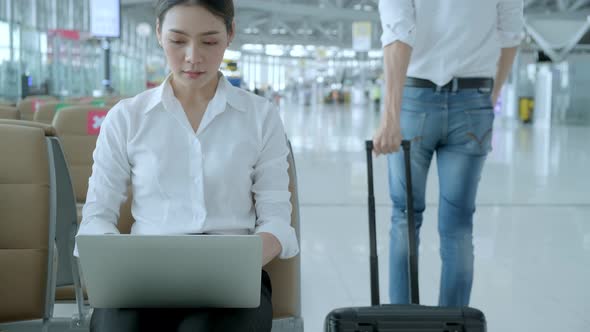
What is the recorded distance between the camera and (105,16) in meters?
12.9

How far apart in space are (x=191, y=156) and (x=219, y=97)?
0.18m

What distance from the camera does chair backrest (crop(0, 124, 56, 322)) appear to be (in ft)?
6.88

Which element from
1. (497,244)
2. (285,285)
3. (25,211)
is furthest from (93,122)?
(497,244)

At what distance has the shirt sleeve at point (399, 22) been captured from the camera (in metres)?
2.66

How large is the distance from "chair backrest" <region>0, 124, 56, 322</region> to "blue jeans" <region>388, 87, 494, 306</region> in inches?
50.8

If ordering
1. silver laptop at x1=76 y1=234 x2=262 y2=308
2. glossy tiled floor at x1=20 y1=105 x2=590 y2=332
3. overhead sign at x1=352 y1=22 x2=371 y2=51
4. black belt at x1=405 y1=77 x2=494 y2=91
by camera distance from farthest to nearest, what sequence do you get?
overhead sign at x1=352 y1=22 x2=371 y2=51 < glossy tiled floor at x1=20 y1=105 x2=590 y2=332 < black belt at x1=405 y1=77 x2=494 y2=91 < silver laptop at x1=76 y1=234 x2=262 y2=308

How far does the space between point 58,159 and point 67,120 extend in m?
1.92

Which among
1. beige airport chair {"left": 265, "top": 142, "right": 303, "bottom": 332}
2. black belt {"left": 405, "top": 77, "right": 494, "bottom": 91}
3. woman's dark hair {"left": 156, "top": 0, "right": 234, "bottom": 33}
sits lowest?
beige airport chair {"left": 265, "top": 142, "right": 303, "bottom": 332}

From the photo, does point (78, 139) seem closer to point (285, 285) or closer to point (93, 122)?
point (93, 122)

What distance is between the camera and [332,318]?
5.27 ft

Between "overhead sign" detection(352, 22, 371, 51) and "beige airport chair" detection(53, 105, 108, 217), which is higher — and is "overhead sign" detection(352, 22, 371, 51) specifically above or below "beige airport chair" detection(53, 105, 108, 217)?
above

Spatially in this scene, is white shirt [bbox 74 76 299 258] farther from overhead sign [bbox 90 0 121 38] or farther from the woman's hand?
overhead sign [bbox 90 0 121 38]

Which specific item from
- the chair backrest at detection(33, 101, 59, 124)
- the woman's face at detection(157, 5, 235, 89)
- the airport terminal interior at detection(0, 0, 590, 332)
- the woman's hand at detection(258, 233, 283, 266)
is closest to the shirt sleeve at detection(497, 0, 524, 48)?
the airport terminal interior at detection(0, 0, 590, 332)

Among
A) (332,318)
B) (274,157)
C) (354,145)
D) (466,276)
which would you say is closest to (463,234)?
(466,276)
